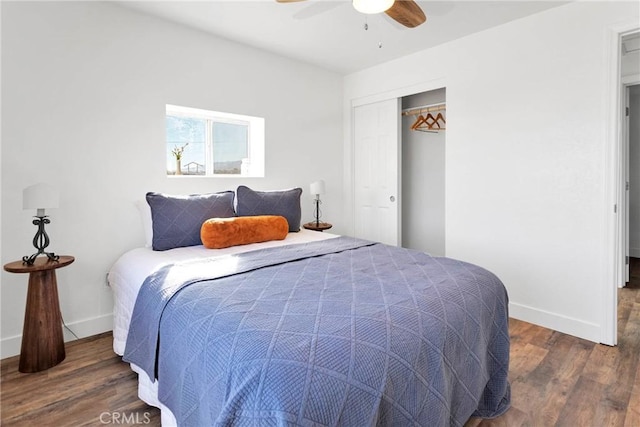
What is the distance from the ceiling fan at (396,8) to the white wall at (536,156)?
1.19 meters

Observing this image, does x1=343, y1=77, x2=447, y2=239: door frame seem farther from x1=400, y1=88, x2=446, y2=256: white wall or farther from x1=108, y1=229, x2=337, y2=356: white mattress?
x1=108, y1=229, x2=337, y2=356: white mattress

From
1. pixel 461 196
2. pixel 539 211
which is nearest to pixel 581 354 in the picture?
pixel 539 211

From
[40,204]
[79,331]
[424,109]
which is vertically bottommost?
[79,331]

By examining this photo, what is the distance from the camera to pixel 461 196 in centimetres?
323

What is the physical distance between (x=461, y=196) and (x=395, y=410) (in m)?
2.54

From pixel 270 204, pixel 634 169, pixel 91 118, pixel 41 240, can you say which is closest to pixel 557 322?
pixel 270 204

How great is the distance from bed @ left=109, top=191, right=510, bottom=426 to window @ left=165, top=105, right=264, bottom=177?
1399 millimetres

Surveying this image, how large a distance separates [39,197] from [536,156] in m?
3.46

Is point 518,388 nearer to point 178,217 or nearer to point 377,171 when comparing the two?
point 178,217

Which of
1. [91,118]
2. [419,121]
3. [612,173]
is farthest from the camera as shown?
[419,121]

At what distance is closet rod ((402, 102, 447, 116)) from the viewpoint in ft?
12.0

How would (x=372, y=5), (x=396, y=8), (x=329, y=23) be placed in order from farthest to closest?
(x=329, y=23)
(x=396, y=8)
(x=372, y=5)

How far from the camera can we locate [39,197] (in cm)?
205

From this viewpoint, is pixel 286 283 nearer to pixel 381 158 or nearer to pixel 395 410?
pixel 395 410
